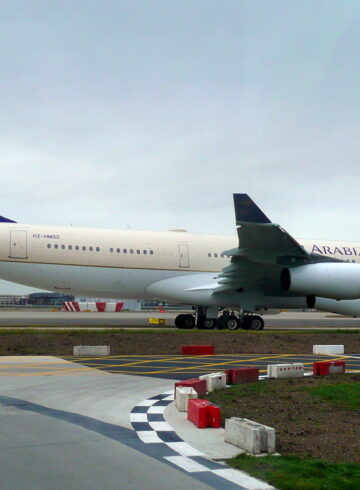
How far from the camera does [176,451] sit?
269 inches

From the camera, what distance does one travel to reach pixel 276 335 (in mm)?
23031

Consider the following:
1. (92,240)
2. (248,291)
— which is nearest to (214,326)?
(248,291)

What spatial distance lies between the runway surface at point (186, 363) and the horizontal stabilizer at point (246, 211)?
8.92 meters

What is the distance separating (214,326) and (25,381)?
66.8 ft

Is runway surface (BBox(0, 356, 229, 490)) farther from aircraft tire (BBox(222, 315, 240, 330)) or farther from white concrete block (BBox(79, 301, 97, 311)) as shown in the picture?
white concrete block (BBox(79, 301, 97, 311))

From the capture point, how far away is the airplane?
2781cm

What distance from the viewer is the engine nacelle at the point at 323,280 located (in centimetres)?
2759

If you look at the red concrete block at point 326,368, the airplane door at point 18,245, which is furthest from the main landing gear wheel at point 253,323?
the red concrete block at point 326,368

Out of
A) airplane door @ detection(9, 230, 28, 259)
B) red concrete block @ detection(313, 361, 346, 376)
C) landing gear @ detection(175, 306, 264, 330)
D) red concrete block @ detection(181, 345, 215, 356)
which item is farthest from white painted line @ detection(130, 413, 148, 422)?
airplane door @ detection(9, 230, 28, 259)

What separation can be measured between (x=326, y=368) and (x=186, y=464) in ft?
27.2

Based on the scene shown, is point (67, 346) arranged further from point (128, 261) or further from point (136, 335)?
point (128, 261)

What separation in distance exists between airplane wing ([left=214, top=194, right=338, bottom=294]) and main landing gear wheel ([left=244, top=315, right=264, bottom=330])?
5.10 feet

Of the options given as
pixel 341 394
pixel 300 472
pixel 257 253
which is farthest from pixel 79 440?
pixel 257 253

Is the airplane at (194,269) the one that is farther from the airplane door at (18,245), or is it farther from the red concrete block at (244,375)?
the red concrete block at (244,375)
